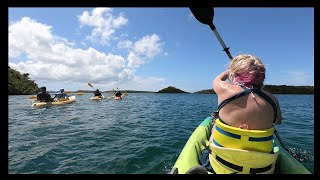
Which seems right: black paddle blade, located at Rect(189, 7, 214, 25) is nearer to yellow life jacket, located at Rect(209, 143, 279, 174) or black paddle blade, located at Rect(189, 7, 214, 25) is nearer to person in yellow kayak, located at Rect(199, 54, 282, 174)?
person in yellow kayak, located at Rect(199, 54, 282, 174)

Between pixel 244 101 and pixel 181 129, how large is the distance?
8787 mm

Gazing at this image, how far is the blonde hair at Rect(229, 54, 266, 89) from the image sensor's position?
3.14 m

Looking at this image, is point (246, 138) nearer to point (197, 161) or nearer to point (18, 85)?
point (197, 161)

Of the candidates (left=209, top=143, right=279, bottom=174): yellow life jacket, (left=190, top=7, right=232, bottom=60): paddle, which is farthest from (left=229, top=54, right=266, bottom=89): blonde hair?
(left=190, top=7, right=232, bottom=60): paddle

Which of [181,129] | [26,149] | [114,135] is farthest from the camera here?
[181,129]

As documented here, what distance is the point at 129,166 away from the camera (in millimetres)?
6160

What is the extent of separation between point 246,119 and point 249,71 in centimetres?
58

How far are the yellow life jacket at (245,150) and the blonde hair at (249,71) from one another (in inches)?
22.5

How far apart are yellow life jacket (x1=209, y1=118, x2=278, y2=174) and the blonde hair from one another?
57 centimetres

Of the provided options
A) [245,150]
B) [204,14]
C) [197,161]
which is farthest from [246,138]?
[204,14]

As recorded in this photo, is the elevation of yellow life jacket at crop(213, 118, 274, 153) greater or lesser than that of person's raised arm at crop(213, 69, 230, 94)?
lesser
